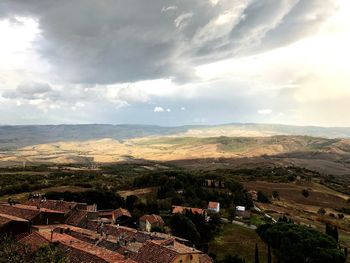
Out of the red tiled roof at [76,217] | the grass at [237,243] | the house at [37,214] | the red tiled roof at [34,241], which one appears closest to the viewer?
the red tiled roof at [34,241]

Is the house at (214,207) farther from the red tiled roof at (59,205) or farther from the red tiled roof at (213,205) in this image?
the red tiled roof at (59,205)

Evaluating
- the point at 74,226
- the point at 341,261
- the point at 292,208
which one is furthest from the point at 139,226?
the point at 292,208

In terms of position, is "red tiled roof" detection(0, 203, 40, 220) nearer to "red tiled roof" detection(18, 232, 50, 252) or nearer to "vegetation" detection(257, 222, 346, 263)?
"red tiled roof" detection(18, 232, 50, 252)

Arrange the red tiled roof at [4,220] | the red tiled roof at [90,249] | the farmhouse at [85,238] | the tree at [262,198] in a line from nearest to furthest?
the red tiled roof at [90,249] < the farmhouse at [85,238] < the red tiled roof at [4,220] < the tree at [262,198]

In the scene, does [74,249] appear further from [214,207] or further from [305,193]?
[305,193]

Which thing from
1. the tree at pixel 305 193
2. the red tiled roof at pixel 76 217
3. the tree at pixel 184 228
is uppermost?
the red tiled roof at pixel 76 217

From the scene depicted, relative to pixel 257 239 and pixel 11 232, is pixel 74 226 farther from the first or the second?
pixel 257 239

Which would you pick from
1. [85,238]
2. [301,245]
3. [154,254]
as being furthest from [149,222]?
[154,254]

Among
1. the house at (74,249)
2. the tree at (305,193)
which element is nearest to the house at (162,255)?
the house at (74,249)
